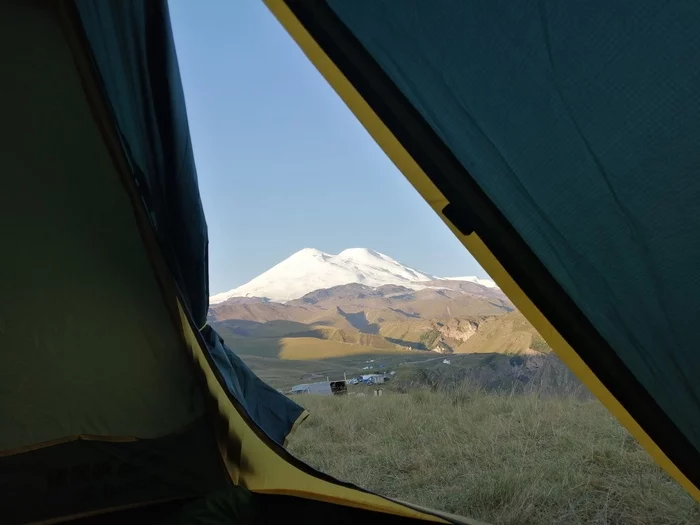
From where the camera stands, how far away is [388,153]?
0.89 metres

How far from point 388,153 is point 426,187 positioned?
0.28 ft

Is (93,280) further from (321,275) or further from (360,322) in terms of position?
(321,275)

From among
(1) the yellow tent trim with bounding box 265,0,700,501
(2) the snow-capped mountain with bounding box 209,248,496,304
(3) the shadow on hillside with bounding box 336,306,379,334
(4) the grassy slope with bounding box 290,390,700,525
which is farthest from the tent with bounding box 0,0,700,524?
(2) the snow-capped mountain with bounding box 209,248,496,304

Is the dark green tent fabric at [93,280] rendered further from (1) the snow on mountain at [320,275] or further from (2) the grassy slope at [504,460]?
(1) the snow on mountain at [320,275]

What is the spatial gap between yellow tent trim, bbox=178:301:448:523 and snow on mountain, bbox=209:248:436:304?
10967 cm

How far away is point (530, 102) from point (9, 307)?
1.79m

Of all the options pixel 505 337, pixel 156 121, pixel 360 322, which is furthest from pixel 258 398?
pixel 360 322

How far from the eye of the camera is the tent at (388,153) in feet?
2.31

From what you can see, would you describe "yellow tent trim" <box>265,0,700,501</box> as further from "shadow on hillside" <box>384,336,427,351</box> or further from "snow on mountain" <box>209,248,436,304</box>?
"snow on mountain" <box>209,248,436,304</box>

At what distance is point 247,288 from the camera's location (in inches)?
4432

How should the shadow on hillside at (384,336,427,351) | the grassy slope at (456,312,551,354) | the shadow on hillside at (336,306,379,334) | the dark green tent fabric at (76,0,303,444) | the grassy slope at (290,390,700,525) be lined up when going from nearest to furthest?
the dark green tent fabric at (76,0,303,444)
the grassy slope at (290,390,700,525)
the grassy slope at (456,312,551,354)
the shadow on hillside at (384,336,427,351)
the shadow on hillside at (336,306,379,334)

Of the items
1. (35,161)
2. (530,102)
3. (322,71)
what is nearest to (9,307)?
(35,161)

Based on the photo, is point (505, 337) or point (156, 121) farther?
point (505, 337)

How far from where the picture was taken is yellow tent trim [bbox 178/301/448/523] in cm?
176
